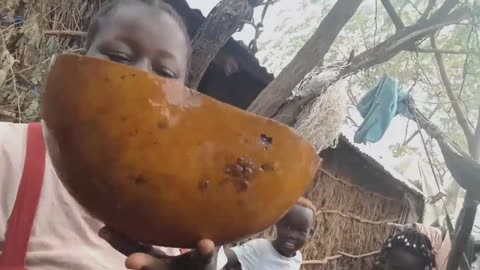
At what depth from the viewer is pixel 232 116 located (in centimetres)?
73

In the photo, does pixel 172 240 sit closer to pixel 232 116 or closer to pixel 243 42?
pixel 232 116

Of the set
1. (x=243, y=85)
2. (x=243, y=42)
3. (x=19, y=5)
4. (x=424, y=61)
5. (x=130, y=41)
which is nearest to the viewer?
(x=130, y=41)

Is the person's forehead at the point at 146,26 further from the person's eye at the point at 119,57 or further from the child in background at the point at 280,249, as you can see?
the child in background at the point at 280,249

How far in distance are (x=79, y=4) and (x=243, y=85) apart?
1313mm

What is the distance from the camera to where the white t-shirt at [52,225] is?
1041 mm

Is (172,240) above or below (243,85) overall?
above

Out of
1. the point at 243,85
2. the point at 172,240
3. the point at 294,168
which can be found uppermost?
the point at 294,168

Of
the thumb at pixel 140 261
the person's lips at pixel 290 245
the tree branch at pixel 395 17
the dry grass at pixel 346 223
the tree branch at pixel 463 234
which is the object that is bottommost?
the dry grass at pixel 346 223

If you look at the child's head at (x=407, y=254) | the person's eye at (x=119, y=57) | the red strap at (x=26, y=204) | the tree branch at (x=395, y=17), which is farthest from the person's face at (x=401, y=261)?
the person's eye at (x=119, y=57)

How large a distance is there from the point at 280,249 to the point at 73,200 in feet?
9.16

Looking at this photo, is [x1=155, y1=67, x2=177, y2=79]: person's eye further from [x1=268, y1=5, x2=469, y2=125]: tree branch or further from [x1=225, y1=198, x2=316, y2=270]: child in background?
[x1=225, y1=198, x2=316, y2=270]: child in background

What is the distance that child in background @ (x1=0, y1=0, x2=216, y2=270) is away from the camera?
0.91 metres

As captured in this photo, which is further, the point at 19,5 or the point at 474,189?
the point at 474,189

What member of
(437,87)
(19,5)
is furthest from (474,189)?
(437,87)
